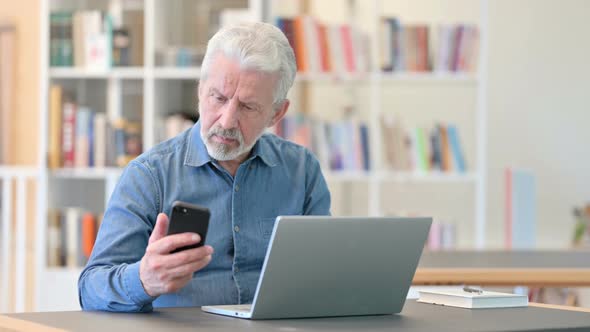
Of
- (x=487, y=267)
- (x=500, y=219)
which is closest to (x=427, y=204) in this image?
(x=500, y=219)

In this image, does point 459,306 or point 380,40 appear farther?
point 380,40

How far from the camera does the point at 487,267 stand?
3.08 metres

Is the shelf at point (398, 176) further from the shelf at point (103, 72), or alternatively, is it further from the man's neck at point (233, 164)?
the man's neck at point (233, 164)

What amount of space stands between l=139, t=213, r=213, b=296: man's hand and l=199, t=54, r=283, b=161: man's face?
0.42m

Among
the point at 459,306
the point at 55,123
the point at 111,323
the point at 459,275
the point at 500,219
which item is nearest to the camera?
the point at 111,323

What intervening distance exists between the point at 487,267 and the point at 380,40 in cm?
176

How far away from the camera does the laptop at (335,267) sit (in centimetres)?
160

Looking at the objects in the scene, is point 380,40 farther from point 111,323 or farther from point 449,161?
point 111,323

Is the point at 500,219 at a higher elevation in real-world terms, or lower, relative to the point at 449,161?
lower

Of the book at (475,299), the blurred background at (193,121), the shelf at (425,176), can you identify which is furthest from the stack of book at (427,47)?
the book at (475,299)

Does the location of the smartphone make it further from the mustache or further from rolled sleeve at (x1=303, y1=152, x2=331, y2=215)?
rolled sleeve at (x1=303, y1=152, x2=331, y2=215)

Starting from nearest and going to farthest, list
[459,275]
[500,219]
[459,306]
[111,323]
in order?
[111,323] < [459,306] < [459,275] < [500,219]

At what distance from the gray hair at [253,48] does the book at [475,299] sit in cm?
55

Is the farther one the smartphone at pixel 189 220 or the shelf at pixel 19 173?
the shelf at pixel 19 173
